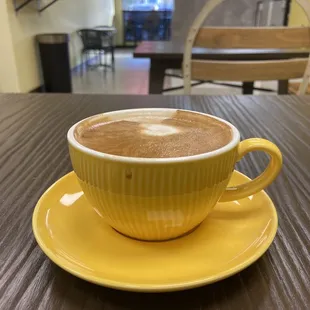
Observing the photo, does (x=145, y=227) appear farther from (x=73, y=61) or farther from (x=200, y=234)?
(x=73, y=61)

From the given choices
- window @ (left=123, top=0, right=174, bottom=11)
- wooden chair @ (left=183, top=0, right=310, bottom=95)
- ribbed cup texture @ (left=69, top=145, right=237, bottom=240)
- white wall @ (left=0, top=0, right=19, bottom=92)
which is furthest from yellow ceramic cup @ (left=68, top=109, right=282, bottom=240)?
window @ (left=123, top=0, right=174, bottom=11)

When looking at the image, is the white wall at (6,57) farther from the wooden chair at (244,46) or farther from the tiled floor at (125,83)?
the wooden chair at (244,46)

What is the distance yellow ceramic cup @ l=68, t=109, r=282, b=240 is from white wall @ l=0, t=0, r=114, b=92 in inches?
99.4

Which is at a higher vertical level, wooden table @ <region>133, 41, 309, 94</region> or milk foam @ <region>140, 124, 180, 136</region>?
milk foam @ <region>140, 124, 180, 136</region>

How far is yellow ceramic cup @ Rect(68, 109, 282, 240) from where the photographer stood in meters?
0.22

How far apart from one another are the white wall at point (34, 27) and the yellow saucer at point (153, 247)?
250cm

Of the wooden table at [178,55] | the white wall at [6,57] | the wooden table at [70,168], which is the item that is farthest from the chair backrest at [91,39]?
the wooden table at [70,168]

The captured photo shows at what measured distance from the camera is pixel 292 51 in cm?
130

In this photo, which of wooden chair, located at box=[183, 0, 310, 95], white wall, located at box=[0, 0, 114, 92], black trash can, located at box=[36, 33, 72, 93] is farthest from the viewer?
black trash can, located at box=[36, 33, 72, 93]

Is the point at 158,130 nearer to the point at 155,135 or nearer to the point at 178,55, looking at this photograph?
the point at 155,135

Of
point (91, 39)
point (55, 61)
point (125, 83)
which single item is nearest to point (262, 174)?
point (55, 61)

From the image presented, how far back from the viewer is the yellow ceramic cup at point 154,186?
22 cm

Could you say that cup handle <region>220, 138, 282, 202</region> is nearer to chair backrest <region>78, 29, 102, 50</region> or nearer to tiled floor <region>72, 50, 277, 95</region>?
tiled floor <region>72, 50, 277, 95</region>

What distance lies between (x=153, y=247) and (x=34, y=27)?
2.96 metres
